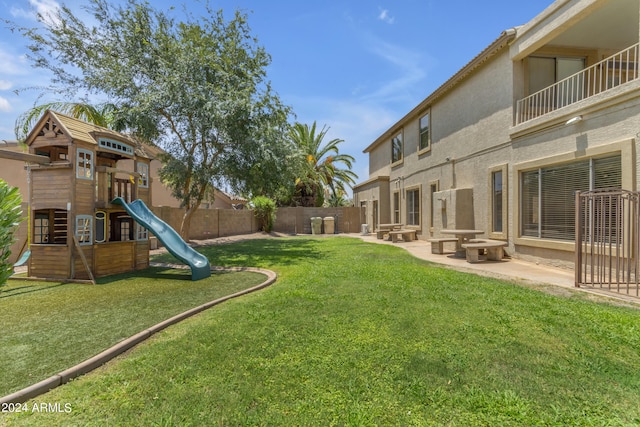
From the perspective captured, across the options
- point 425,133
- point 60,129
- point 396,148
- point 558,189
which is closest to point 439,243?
point 558,189

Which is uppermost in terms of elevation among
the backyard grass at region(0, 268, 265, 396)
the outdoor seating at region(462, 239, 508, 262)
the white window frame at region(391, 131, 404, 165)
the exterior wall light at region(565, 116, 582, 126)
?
the white window frame at region(391, 131, 404, 165)

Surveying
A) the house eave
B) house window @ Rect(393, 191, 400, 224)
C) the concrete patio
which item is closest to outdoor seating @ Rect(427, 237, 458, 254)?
the concrete patio

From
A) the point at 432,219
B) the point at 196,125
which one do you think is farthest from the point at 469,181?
the point at 196,125

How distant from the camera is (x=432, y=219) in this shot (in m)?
15.1

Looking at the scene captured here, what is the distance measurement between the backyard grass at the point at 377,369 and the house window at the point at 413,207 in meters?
11.6

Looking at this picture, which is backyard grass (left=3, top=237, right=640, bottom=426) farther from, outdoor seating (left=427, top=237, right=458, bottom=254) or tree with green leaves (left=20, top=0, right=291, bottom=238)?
tree with green leaves (left=20, top=0, right=291, bottom=238)

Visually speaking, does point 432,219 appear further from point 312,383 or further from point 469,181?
point 312,383

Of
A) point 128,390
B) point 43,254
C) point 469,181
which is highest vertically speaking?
point 469,181

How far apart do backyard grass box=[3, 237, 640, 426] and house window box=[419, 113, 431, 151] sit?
37.8 feet

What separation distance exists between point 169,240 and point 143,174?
314 cm

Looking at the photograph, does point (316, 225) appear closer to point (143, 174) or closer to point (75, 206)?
point (143, 174)

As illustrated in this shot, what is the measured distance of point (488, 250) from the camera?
1023cm

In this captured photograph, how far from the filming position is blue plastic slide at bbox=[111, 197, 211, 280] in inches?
309

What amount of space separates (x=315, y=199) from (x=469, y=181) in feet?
60.2
